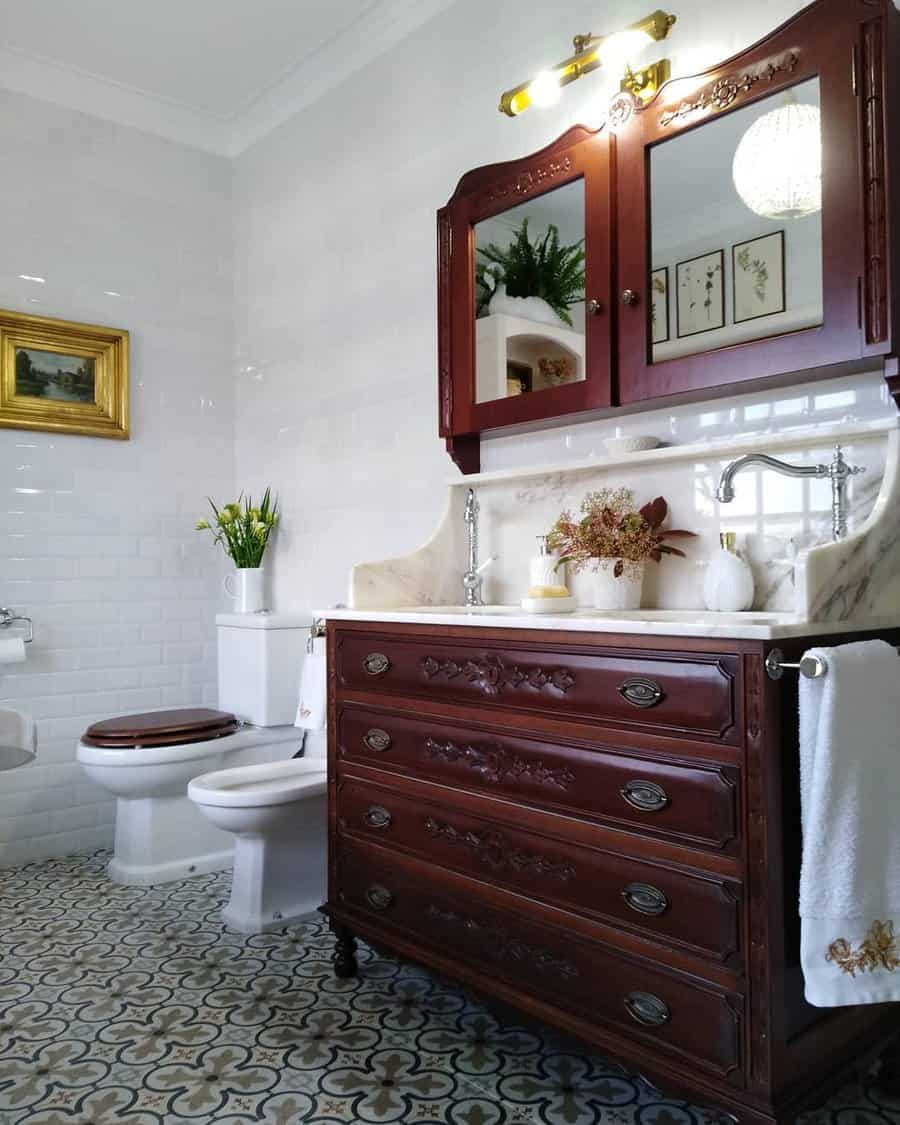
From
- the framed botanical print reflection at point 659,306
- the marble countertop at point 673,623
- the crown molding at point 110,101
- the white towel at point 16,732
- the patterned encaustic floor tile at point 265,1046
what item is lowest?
the patterned encaustic floor tile at point 265,1046

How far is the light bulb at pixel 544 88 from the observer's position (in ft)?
7.88

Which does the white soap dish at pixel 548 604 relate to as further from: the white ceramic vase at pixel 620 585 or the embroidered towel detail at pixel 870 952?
the embroidered towel detail at pixel 870 952

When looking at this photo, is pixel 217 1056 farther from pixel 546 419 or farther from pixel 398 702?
pixel 546 419

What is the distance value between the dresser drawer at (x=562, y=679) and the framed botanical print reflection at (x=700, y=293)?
Result: 2.77ft

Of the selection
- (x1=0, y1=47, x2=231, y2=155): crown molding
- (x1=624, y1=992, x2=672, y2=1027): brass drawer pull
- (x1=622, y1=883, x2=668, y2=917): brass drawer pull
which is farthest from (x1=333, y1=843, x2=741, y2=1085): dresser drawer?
(x1=0, y1=47, x2=231, y2=155): crown molding

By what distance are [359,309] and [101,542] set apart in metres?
1.43

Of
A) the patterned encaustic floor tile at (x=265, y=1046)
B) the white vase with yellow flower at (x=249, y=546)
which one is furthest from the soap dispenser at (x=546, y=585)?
the white vase with yellow flower at (x=249, y=546)

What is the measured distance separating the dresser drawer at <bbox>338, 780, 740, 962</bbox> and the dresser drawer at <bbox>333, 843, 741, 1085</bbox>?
60mm

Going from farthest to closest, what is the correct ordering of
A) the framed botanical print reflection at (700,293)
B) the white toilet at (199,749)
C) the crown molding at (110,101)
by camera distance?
1. the crown molding at (110,101)
2. the white toilet at (199,749)
3. the framed botanical print reflection at (700,293)

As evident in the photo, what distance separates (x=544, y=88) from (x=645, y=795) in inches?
72.5

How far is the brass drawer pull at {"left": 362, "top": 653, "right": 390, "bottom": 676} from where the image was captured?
2.25 m

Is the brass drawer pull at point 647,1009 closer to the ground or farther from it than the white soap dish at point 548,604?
closer to the ground

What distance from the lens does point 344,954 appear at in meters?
2.44

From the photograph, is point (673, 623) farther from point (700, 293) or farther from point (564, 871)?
point (700, 293)
